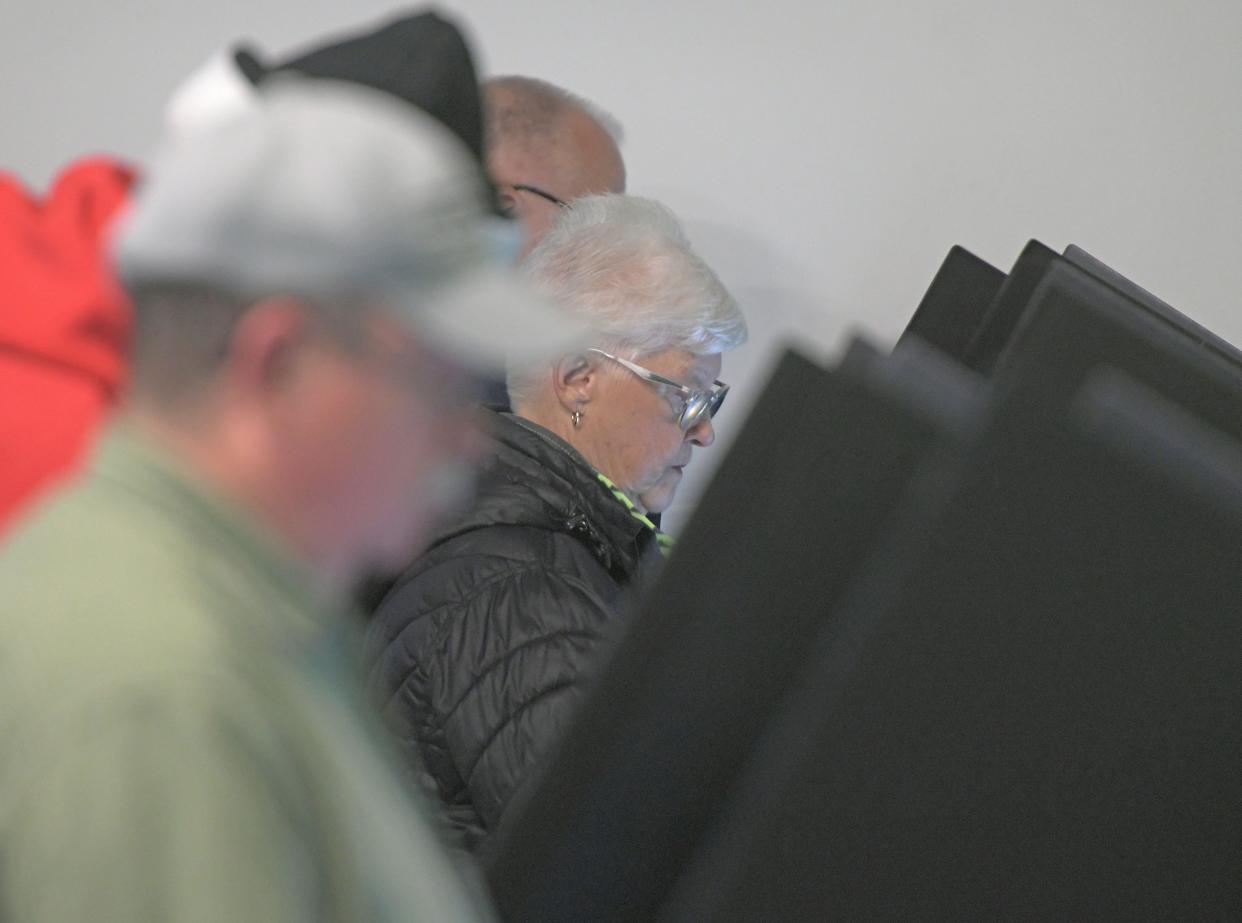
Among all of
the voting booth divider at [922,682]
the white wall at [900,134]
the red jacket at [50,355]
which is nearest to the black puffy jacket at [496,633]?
the voting booth divider at [922,682]

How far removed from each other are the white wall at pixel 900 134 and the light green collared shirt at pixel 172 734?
1.75 metres

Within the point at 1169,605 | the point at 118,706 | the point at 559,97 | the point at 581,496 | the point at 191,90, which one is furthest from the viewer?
the point at 559,97

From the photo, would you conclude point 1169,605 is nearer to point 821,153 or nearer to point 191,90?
point 191,90

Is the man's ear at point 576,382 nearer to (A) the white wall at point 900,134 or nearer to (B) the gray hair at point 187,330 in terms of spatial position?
(A) the white wall at point 900,134

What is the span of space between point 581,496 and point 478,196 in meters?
0.91

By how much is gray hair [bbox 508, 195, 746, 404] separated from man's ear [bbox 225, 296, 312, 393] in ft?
3.71

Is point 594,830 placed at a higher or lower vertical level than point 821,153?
lower

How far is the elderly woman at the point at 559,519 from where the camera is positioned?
1330mm

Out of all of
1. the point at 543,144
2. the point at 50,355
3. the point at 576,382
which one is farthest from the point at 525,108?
the point at 50,355

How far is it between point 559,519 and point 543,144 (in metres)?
0.81

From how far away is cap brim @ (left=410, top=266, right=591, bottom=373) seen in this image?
624mm

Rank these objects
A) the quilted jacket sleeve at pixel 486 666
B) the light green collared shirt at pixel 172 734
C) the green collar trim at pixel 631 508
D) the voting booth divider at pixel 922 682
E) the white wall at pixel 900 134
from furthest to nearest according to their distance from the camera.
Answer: the white wall at pixel 900 134, the green collar trim at pixel 631 508, the quilted jacket sleeve at pixel 486 666, the voting booth divider at pixel 922 682, the light green collared shirt at pixel 172 734

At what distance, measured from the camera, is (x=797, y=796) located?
0.74m

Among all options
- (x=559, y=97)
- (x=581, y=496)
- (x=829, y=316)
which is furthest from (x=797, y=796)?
(x=829, y=316)
